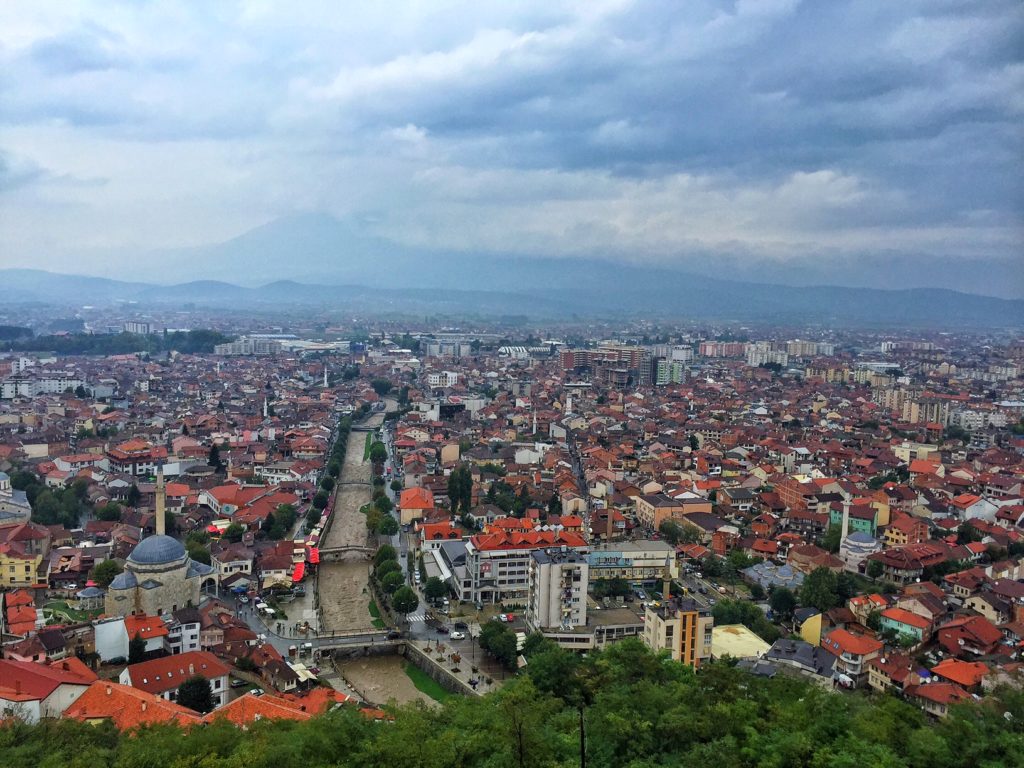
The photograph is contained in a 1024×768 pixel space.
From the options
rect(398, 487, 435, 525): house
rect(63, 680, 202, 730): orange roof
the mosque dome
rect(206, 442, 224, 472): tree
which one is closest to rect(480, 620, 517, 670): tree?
rect(63, 680, 202, 730): orange roof

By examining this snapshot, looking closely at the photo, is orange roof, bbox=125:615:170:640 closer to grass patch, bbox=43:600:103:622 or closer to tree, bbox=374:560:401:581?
grass patch, bbox=43:600:103:622

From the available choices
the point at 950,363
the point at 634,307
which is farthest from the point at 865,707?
the point at 634,307

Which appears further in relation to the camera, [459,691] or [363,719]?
[459,691]

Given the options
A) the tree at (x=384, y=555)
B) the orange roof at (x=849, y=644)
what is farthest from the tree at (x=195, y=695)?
the orange roof at (x=849, y=644)

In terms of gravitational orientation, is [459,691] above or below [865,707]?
below

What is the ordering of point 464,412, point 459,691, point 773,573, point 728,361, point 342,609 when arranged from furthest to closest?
1. point 728,361
2. point 464,412
3. point 773,573
4. point 342,609
5. point 459,691

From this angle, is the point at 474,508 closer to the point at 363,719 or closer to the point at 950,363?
the point at 363,719

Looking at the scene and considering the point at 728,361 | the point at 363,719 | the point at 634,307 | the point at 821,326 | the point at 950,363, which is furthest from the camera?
the point at 634,307

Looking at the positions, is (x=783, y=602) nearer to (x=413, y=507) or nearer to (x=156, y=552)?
(x=413, y=507)
